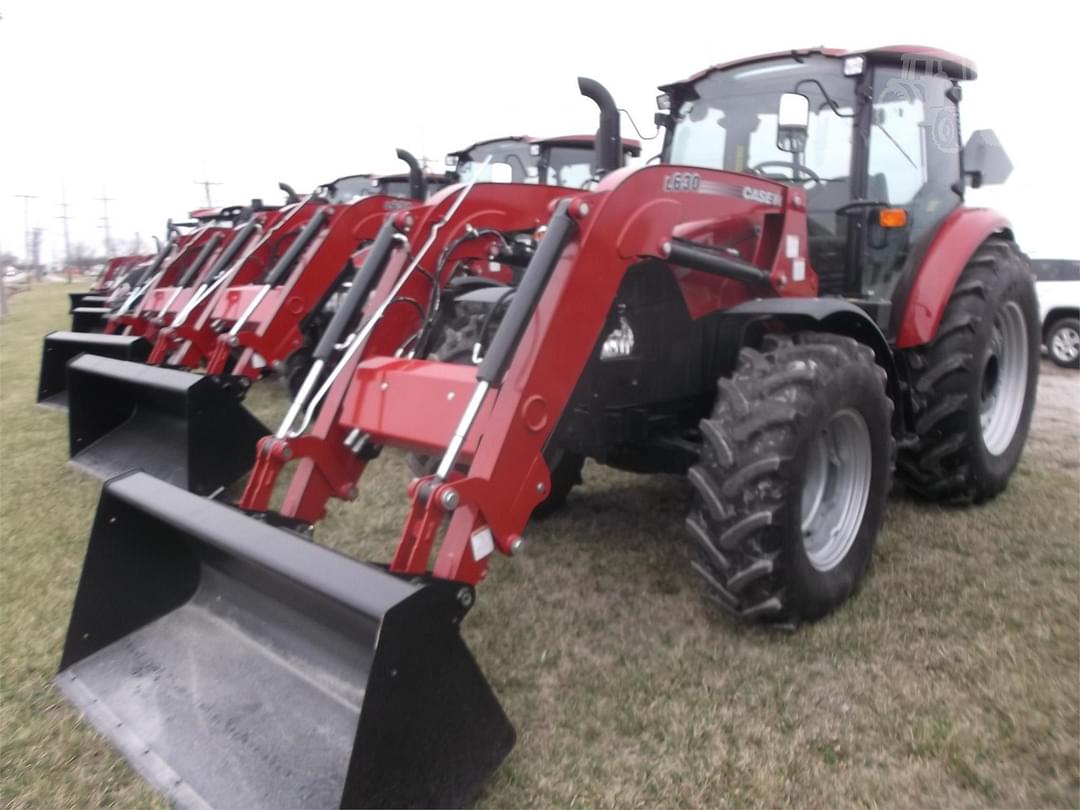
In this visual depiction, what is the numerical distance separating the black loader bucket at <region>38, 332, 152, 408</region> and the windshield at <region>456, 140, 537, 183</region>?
3.75 m

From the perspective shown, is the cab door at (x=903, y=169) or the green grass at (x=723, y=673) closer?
the green grass at (x=723, y=673)

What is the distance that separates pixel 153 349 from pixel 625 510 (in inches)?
165

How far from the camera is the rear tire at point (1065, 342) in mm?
9672

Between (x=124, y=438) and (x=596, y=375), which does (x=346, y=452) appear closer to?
(x=596, y=375)

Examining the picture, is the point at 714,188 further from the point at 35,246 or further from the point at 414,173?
the point at 35,246

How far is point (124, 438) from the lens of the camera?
534cm

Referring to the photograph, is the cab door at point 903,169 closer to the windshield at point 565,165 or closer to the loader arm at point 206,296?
the windshield at point 565,165

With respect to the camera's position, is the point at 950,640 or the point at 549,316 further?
the point at 950,640

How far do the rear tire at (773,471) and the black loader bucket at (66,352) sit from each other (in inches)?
208

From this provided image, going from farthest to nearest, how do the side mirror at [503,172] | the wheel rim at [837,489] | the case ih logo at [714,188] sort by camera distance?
the side mirror at [503,172] → the wheel rim at [837,489] → the case ih logo at [714,188]

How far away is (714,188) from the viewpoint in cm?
313

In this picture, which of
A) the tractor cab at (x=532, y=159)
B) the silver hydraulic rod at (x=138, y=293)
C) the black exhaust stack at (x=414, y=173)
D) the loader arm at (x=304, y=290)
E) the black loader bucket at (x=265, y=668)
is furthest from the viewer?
the tractor cab at (x=532, y=159)

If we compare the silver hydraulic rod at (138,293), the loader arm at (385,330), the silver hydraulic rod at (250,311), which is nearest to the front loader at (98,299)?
the silver hydraulic rod at (138,293)

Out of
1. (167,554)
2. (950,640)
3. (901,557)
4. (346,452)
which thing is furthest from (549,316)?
(901,557)
